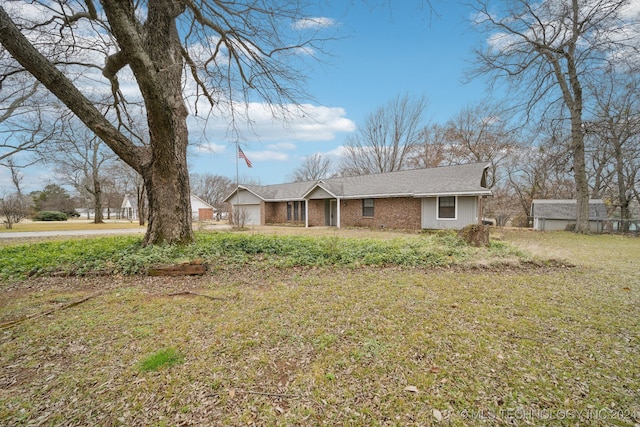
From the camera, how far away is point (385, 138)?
27344mm

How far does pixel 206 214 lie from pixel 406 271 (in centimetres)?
3473

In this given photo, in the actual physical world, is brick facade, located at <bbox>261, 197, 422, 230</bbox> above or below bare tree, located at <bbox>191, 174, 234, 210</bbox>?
below

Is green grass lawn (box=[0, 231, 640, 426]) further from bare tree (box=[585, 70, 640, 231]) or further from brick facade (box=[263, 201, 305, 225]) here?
brick facade (box=[263, 201, 305, 225])

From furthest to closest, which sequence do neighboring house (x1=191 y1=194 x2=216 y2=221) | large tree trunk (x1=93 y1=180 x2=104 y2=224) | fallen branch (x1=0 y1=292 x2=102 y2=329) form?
neighboring house (x1=191 y1=194 x2=216 y2=221) < large tree trunk (x1=93 y1=180 x2=104 y2=224) < fallen branch (x1=0 y1=292 x2=102 y2=329)

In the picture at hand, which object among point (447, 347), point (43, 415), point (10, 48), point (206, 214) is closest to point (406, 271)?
point (447, 347)

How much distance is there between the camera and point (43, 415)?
178 centimetres

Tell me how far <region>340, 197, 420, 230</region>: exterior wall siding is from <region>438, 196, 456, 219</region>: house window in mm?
1220

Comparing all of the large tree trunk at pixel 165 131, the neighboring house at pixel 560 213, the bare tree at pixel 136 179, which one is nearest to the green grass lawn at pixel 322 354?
the large tree trunk at pixel 165 131

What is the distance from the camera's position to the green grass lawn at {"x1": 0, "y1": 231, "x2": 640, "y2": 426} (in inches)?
71.4

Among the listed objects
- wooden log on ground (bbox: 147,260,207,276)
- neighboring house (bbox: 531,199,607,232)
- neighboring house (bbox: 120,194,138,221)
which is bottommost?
wooden log on ground (bbox: 147,260,207,276)

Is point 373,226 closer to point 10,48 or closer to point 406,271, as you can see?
point 406,271

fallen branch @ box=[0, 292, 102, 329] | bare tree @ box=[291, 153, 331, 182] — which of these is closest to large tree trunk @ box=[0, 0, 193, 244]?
fallen branch @ box=[0, 292, 102, 329]

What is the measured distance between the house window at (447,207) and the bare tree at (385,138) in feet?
44.1

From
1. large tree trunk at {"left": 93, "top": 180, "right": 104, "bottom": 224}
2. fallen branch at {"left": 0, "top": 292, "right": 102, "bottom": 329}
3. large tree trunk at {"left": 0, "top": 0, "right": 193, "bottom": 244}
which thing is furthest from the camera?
→ large tree trunk at {"left": 93, "top": 180, "right": 104, "bottom": 224}
